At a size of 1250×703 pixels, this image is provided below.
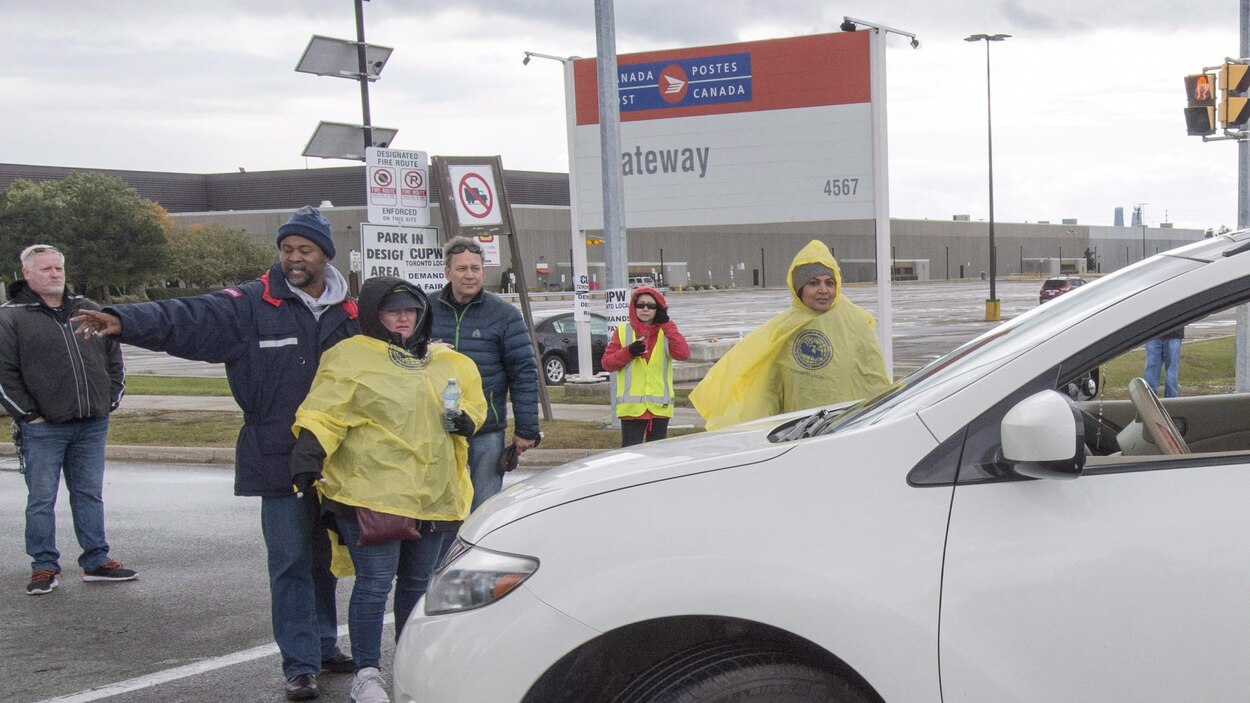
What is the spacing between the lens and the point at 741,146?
16.4 metres

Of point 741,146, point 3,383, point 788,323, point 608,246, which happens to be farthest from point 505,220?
point 788,323

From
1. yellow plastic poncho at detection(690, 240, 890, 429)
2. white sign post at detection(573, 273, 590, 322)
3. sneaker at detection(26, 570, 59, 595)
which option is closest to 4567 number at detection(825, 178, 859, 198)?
white sign post at detection(573, 273, 590, 322)

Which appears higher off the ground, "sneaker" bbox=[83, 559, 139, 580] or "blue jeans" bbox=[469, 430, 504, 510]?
"blue jeans" bbox=[469, 430, 504, 510]

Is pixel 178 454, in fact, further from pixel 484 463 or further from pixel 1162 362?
pixel 1162 362

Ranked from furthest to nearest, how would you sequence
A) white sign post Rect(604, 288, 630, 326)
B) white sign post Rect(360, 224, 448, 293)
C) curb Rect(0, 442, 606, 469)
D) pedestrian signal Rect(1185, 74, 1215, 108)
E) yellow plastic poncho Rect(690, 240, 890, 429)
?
pedestrian signal Rect(1185, 74, 1215, 108) → white sign post Rect(604, 288, 630, 326) → curb Rect(0, 442, 606, 469) → white sign post Rect(360, 224, 448, 293) → yellow plastic poncho Rect(690, 240, 890, 429)

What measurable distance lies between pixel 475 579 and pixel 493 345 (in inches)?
122

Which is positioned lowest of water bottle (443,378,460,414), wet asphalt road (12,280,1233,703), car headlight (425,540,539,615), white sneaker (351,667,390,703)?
wet asphalt road (12,280,1233,703)

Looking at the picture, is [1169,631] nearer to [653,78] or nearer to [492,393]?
[492,393]

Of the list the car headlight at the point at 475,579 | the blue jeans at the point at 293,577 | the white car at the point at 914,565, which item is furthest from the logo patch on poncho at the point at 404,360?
the white car at the point at 914,565

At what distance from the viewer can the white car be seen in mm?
2436

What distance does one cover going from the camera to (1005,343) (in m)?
3.05

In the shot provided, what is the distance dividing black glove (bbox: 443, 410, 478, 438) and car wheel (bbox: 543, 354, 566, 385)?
1589cm

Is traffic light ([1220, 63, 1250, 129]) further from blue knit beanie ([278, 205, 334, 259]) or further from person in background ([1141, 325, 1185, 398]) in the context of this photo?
blue knit beanie ([278, 205, 334, 259])

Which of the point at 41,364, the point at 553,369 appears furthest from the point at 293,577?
the point at 553,369
